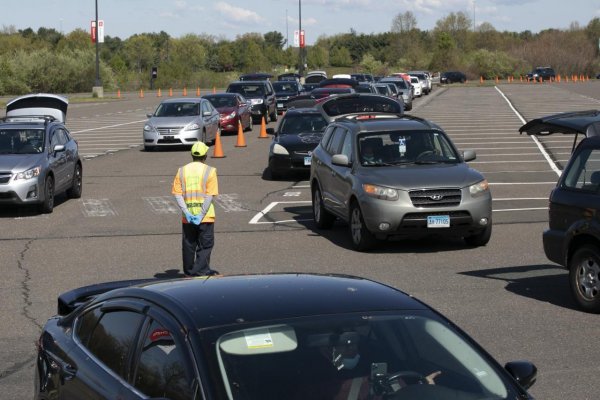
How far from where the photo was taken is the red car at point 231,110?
37.7 meters

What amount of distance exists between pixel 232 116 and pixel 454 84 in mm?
A: 67851

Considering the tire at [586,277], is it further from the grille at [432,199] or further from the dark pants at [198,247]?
the dark pants at [198,247]

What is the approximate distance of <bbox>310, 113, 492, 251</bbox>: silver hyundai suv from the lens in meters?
14.3

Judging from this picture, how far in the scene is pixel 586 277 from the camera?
1059cm

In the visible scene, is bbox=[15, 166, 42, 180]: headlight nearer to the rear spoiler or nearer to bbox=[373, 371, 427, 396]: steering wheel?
the rear spoiler

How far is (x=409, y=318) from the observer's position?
474cm

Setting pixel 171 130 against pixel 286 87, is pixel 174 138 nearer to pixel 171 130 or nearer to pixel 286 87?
pixel 171 130

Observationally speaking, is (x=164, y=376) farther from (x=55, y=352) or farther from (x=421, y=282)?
(x=421, y=282)

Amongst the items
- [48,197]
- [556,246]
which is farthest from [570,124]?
[48,197]

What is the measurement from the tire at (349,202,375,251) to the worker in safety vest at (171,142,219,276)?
10.1 feet

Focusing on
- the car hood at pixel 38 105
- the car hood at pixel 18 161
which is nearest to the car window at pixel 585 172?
the car hood at pixel 18 161

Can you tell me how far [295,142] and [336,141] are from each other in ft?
24.2

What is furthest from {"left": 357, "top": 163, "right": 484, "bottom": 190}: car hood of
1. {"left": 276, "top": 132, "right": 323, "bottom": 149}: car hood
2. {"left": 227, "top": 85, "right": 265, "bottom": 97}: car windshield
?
{"left": 227, "top": 85, "right": 265, "bottom": 97}: car windshield

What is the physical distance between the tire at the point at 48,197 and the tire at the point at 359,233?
6382 millimetres
